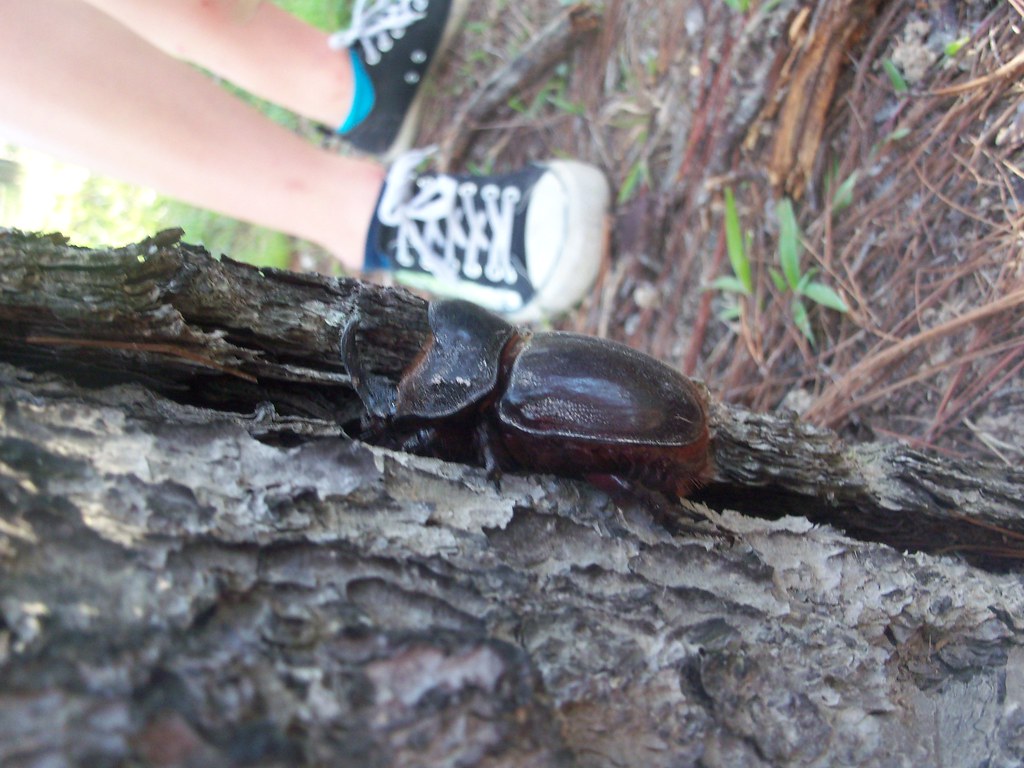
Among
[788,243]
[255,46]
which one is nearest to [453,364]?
[788,243]

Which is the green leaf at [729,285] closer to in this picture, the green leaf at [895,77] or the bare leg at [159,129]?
the green leaf at [895,77]

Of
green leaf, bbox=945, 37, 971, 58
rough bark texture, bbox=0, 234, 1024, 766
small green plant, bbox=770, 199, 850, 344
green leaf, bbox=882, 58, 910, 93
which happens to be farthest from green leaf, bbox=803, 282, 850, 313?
rough bark texture, bbox=0, 234, 1024, 766

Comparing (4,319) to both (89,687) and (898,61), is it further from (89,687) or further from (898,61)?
(898,61)

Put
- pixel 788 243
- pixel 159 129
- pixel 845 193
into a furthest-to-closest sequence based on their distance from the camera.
→ 1. pixel 159 129
2. pixel 788 243
3. pixel 845 193

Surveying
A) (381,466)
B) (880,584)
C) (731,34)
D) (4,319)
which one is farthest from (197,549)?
(731,34)

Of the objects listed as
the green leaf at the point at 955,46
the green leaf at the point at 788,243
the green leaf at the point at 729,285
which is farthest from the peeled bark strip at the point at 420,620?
the green leaf at the point at 955,46

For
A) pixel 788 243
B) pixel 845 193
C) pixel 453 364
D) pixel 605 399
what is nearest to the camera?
pixel 605 399

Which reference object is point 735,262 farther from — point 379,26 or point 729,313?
point 379,26
